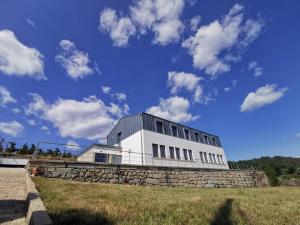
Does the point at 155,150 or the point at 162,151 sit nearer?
the point at 155,150

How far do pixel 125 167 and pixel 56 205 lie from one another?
9.63m

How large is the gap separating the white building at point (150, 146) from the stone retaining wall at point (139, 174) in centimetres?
300

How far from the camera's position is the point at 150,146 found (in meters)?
19.8

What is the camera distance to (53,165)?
10961 millimetres

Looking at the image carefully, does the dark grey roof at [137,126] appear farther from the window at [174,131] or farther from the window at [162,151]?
the window at [162,151]

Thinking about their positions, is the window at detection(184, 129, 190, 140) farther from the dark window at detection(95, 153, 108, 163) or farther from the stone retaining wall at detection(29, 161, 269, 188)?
the dark window at detection(95, 153, 108, 163)

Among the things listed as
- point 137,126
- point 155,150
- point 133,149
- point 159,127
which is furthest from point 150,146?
point 159,127

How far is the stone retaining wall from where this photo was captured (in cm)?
1110

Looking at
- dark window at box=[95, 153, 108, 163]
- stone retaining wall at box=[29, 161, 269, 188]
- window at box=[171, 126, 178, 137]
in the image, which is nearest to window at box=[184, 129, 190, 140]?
window at box=[171, 126, 178, 137]

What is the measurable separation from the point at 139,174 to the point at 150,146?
561cm

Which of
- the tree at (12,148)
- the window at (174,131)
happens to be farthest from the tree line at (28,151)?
the window at (174,131)

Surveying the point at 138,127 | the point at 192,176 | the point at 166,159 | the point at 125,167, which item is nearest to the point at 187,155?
the point at 166,159

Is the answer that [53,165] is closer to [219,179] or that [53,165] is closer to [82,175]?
[82,175]

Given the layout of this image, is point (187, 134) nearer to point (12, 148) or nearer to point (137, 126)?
point (137, 126)
